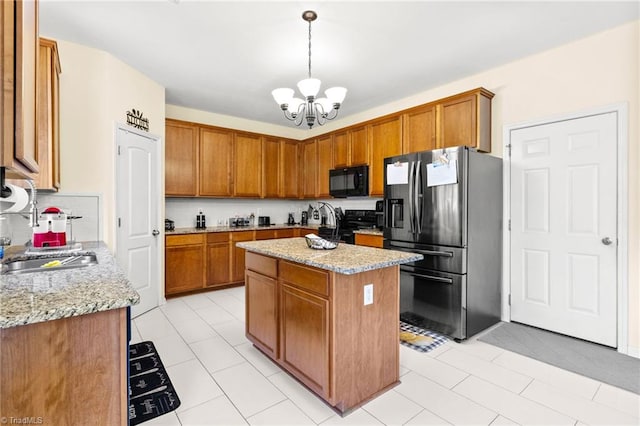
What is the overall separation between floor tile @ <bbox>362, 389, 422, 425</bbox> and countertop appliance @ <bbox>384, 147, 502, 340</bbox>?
3.80ft

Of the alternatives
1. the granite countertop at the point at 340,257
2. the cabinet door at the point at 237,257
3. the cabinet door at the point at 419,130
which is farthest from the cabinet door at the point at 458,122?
the cabinet door at the point at 237,257

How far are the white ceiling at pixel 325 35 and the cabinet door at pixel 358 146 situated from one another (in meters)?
0.87

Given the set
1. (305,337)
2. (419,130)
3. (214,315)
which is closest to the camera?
(305,337)

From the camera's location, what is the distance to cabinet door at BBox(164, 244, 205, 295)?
13.4ft

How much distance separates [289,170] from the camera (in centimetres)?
553

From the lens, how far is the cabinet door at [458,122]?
10.7ft

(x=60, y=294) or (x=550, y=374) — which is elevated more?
(x=60, y=294)

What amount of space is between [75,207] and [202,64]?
6.20ft

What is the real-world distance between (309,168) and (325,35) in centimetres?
293

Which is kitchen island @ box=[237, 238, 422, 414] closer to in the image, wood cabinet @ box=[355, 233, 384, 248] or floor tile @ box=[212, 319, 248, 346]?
floor tile @ box=[212, 319, 248, 346]

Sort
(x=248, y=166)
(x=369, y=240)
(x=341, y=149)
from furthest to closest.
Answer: (x=248, y=166) < (x=341, y=149) < (x=369, y=240)

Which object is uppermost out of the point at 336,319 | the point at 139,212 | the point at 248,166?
the point at 248,166

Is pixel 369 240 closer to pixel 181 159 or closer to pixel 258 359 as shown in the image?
pixel 258 359

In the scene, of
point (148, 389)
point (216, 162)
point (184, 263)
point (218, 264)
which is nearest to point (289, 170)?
point (216, 162)
